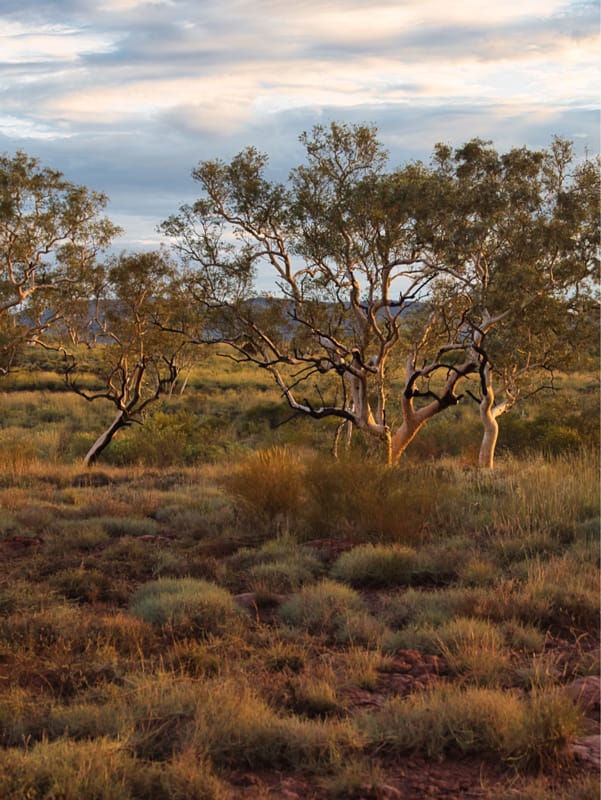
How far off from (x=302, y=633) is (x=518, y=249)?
12.5 m

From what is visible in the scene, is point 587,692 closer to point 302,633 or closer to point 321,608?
point 302,633

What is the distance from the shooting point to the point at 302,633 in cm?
724

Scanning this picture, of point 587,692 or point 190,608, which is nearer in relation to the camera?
point 587,692

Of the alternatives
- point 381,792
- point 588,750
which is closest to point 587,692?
point 588,750

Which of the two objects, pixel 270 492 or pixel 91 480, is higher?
pixel 270 492

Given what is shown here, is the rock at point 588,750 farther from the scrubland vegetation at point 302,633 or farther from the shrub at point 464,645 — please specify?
the shrub at point 464,645

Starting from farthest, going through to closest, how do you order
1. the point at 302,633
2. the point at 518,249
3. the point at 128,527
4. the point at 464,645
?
the point at 518,249 < the point at 128,527 < the point at 302,633 < the point at 464,645

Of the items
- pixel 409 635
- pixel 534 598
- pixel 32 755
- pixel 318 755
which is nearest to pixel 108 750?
pixel 32 755

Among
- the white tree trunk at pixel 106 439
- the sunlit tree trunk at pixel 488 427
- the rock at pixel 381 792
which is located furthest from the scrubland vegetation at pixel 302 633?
the white tree trunk at pixel 106 439

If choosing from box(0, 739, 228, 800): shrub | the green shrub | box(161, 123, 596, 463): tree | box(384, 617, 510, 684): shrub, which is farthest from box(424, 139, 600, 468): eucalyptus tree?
box(0, 739, 228, 800): shrub


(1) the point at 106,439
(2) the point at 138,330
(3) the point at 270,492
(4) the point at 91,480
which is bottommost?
(4) the point at 91,480

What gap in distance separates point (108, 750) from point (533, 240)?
1484cm

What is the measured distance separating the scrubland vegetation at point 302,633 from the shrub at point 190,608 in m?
0.03

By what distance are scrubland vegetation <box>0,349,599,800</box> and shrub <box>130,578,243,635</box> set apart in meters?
0.03
